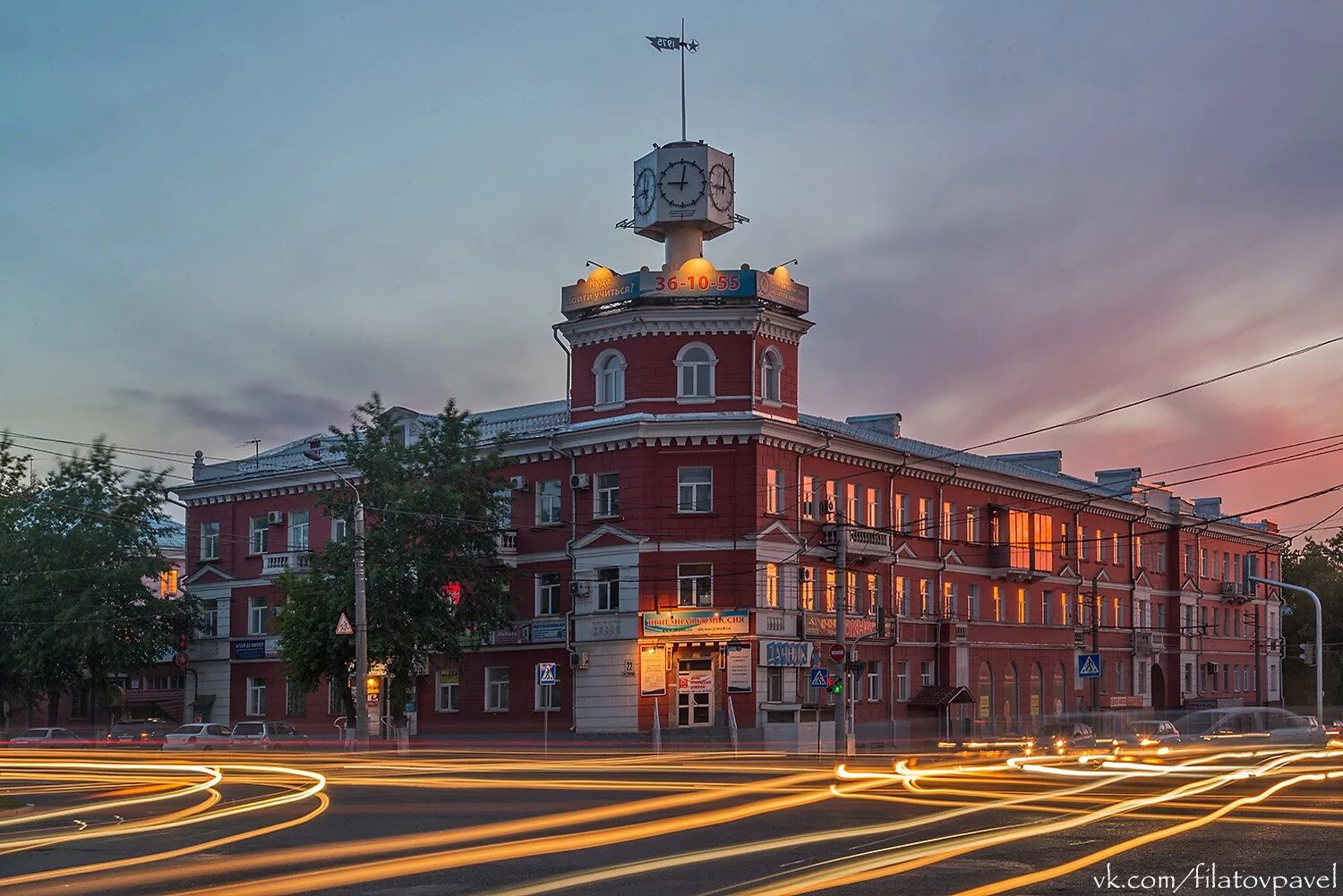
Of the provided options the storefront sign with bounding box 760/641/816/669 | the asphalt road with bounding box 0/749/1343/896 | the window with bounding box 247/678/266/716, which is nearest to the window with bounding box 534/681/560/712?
the storefront sign with bounding box 760/641/816/669

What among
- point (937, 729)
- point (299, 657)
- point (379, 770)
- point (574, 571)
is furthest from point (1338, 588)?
point (379, 770)

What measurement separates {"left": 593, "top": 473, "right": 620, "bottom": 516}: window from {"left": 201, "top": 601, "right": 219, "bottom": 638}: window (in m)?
19.6

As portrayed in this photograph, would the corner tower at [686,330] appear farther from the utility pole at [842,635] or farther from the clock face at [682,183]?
the utility pole at [842,635]

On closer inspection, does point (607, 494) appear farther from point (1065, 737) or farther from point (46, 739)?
point (46, 739)

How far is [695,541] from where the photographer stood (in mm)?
49906

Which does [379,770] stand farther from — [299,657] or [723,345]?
[723,345]

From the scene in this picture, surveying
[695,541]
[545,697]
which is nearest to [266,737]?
[545,697]

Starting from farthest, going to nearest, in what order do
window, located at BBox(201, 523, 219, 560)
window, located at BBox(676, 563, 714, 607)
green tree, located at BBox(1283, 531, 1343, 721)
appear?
green tree, located at BBox(1283, 531, 1343, 721), window, located at BBox(201, 523, 219, 560), window, located at BBox(676, 563, 714, 607)

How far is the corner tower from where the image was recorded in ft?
165

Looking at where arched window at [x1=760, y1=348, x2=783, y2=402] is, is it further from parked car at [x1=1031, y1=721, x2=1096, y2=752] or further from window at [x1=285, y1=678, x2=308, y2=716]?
Answer: window at [x1=285, y1=678, x2=308, y2=716]

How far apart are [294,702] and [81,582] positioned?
8886 millimetres

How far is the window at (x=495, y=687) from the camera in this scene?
53.5m

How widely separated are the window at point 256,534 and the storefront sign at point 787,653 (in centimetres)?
2309

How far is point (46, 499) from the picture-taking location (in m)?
58.0
